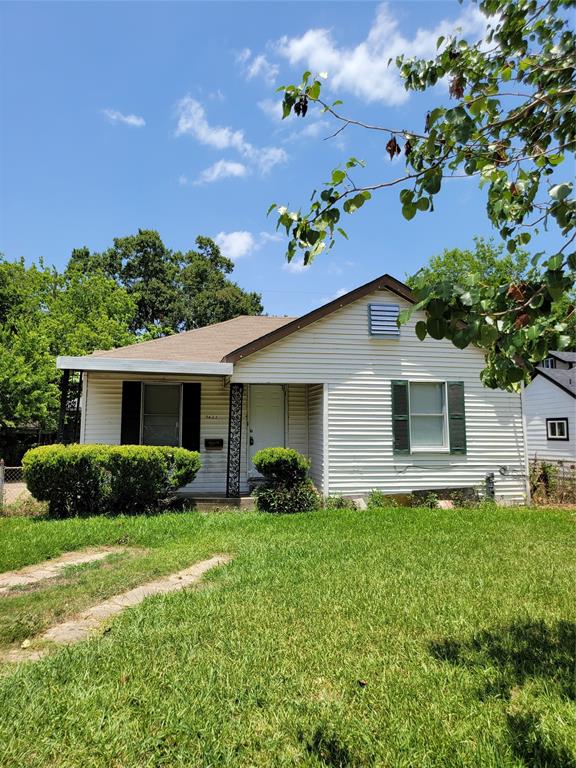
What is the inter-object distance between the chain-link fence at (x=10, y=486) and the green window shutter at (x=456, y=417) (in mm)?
9178

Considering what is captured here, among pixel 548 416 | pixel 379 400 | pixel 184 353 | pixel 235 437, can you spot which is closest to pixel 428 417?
pixel 379 400

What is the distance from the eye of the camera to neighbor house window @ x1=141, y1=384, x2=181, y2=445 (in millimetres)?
10516

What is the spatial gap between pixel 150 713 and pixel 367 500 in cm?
767

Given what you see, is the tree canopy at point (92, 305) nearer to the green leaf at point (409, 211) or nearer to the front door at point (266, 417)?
the front door at point (266, 417)

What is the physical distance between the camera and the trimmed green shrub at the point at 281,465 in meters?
8.89

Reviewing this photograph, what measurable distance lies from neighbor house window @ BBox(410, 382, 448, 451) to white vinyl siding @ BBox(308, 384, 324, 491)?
6.66 ft

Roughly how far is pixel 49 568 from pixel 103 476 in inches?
122

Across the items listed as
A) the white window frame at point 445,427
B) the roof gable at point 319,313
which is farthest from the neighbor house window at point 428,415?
the roof gable at point 319,313

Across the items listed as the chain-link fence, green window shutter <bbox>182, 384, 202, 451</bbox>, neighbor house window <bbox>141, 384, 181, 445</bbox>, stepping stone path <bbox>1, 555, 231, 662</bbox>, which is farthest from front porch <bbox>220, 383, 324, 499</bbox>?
stepping stone path <bbox>1, 555, 231, 662</bbox>

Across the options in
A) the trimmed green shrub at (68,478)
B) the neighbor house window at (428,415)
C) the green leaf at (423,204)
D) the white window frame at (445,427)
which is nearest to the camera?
the green leaf at (423,204)

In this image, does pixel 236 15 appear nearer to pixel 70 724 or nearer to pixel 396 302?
pixel 70 724

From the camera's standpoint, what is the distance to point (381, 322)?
A: 399 inches

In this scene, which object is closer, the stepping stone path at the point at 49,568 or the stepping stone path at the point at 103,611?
the stepping stone path at the point at 103,611

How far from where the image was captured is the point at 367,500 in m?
9.69
